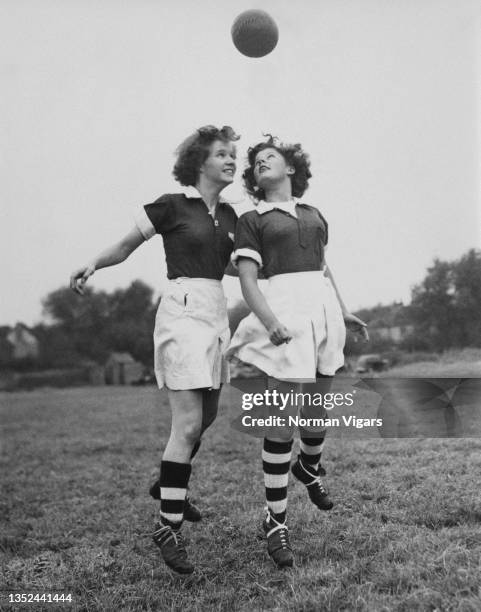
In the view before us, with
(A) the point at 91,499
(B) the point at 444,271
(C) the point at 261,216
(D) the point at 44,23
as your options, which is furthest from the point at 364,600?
(B) the point at 444,271

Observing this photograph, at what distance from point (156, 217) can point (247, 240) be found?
380mm

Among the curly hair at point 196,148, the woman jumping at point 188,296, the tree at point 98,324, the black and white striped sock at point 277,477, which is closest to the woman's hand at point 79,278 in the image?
the woman jumping at point 188,296

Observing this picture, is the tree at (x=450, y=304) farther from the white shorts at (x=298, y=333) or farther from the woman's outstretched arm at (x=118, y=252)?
the woman's outstretched arm at (x=118, y=252)

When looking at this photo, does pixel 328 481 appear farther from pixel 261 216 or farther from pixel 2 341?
pixel 2 341

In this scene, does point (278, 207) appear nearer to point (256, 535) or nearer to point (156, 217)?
point (156, 217)

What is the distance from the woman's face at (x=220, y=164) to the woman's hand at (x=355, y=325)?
2.61 feet

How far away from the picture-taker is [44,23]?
3.40 metres

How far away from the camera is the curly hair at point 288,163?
2.65 metres

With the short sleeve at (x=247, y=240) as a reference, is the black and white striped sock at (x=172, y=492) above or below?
below

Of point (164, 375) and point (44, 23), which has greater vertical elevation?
point (44, 23)

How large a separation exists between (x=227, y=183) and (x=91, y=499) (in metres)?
2.24

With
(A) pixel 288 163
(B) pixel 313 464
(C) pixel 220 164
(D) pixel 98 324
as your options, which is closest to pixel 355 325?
(B) pixel 313 464

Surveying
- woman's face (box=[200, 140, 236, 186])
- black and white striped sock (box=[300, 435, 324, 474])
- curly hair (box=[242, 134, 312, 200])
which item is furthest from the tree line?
woman's face (box=[200, 140, 236, 186])

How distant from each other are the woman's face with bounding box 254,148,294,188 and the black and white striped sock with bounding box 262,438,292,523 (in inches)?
42.4
